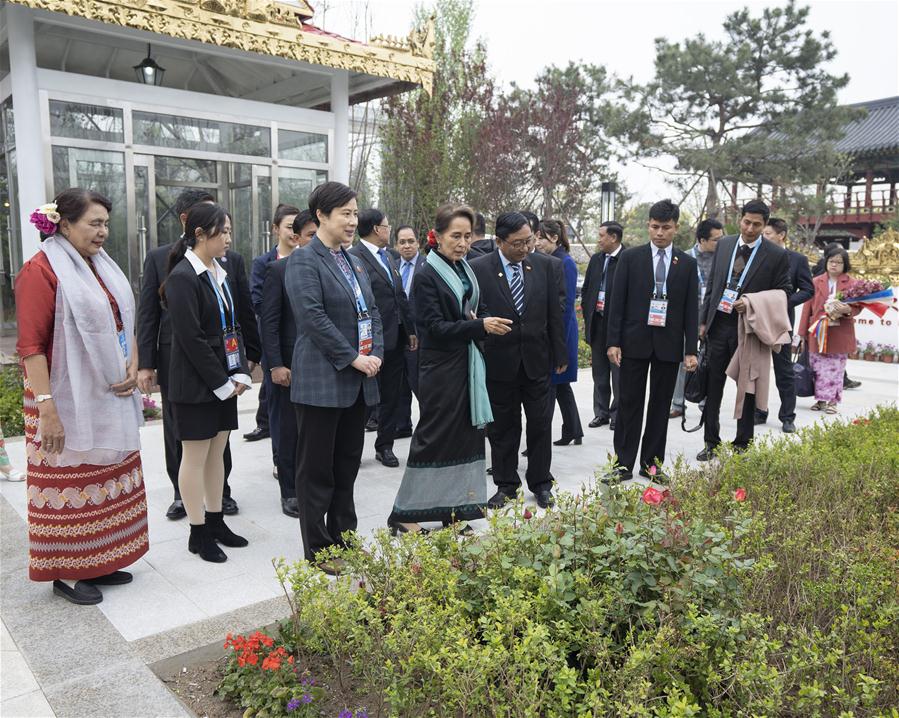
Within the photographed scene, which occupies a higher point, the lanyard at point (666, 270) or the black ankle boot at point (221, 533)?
the lanyard at point (666, 270)

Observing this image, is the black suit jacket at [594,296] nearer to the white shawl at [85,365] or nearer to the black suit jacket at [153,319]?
the black suit jacket at [153,319]

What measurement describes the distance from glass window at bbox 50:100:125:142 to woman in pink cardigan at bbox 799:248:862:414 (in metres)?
7.66

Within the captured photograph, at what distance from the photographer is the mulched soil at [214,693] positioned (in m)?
2.51

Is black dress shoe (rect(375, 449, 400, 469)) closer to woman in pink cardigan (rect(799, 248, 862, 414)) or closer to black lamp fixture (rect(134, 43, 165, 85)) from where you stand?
woman in pink cardigan (rect(799, 248, 862, 414))

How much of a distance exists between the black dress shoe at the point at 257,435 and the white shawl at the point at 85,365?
2.89 meters

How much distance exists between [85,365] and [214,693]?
1.52 metres

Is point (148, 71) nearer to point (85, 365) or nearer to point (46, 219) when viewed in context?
point (46, 219)

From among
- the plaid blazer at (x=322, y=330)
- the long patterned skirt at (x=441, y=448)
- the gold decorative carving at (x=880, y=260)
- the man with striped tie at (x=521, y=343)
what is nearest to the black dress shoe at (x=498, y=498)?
the man with striped tie at (x=521, y=343)

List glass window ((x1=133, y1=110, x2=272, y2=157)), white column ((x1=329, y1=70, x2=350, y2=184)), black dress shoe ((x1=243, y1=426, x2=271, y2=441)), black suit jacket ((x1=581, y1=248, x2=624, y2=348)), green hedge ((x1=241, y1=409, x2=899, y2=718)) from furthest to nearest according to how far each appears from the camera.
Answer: white column ((x1=329, y1=70, x2=350, y2=184)) → glass window ((x1=133, y1=110, x2=272, y2=157)) → black suit jacket ((x1=581, y1=248, x2=624, y2=348)) → black dress shoe ((x1=243, y1=426, x2=271, y2=441)) → green hedge ((x1=241, y1=409, x2=899, y2=718))

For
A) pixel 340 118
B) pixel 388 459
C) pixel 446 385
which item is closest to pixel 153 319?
pixel 446 385

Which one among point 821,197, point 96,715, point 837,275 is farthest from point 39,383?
point 821,197

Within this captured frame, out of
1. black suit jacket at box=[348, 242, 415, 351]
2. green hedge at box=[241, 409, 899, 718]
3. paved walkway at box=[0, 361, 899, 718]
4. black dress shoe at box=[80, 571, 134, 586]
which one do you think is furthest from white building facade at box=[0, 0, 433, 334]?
green hedge at box=[241, 409, 899, 718]

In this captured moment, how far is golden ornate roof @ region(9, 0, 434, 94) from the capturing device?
7.23 meters

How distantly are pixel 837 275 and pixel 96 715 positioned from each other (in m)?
7.95
